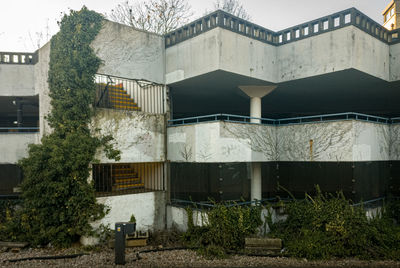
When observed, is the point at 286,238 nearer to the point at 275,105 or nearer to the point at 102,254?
the point at 102,254

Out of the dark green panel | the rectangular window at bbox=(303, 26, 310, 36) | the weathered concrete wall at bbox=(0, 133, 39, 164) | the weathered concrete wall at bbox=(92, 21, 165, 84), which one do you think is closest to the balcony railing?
the rectangular window at bbox=(303, 26, 310, 36)

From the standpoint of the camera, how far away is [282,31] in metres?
13.4

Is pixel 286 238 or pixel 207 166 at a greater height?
pixel 207 166

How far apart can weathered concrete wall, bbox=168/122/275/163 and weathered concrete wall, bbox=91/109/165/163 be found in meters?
0.63

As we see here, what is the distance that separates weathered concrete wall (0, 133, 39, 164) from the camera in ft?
45.1

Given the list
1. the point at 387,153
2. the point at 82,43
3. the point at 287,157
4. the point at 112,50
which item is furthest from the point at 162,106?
the point at 387,153

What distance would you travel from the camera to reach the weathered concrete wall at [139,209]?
1205 centimetres

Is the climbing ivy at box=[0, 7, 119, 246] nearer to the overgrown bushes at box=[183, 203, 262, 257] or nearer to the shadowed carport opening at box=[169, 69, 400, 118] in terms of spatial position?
the overgrown bushes at box=[183, 203, 262, 257]

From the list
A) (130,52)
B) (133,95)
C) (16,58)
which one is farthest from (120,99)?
(16,58)

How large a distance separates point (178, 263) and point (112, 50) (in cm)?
911

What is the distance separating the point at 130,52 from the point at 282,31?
712cm

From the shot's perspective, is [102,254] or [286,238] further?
[286,238]

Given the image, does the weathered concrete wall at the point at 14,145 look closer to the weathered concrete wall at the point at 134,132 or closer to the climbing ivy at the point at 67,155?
the climbing ivy at the point at 67,155

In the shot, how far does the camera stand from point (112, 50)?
41.3ft
